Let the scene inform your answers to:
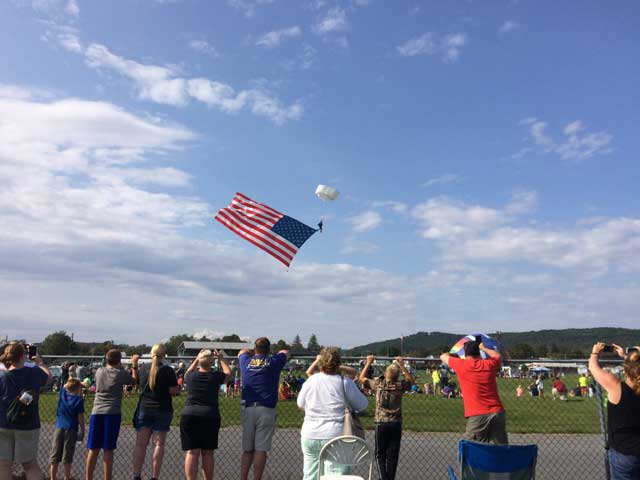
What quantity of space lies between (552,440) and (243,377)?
29.9 feet

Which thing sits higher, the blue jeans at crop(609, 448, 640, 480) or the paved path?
the blue jeans at crop(609, 448, 640, 480)

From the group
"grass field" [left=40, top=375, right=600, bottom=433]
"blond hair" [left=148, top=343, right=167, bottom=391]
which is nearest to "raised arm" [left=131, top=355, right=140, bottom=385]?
"blond hair" [left=148, top=343, right=167, bottom=391]

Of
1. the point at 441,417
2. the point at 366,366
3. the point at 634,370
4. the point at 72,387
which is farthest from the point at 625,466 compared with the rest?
the point at 441,417

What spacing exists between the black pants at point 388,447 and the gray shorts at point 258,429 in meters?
1.59

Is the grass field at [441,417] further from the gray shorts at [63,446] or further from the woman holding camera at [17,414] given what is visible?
the woman holding camera at [17,414]

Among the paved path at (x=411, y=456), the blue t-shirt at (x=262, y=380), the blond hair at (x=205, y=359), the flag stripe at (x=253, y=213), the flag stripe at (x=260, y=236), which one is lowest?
the paved path at (x=411, y=456)

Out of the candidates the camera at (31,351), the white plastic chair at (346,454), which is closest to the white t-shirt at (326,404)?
the white plastic chair at (346,454)

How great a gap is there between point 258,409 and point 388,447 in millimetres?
1904

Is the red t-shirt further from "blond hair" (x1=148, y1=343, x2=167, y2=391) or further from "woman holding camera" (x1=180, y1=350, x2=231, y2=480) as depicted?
"blond hair" (x1=148, y1=343, x2=167, y2=391)

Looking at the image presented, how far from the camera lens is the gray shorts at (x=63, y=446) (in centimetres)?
712

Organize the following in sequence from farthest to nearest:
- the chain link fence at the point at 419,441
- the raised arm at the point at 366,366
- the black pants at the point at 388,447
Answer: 1. the chain link fence at the point at 419,441
2. the black pants at the point at 388,447
3. the raised arm at the point at 366,366

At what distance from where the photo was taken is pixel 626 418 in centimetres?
464

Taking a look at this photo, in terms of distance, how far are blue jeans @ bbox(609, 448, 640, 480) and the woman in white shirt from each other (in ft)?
7.32

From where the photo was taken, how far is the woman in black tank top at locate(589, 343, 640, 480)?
4.59 meters
